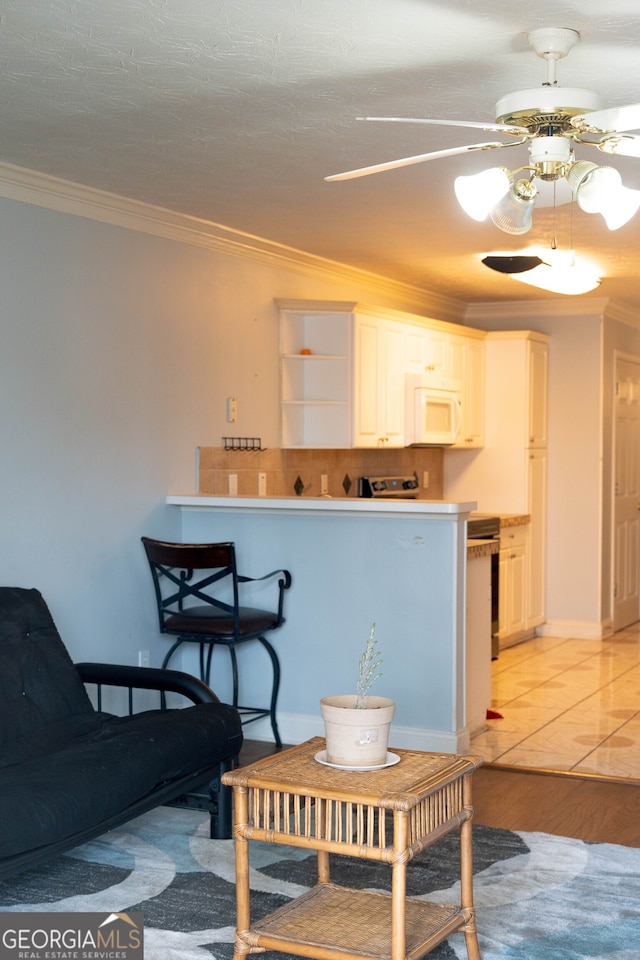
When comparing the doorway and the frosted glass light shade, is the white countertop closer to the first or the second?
the frosted glass light shade

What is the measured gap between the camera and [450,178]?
4309 millimetres

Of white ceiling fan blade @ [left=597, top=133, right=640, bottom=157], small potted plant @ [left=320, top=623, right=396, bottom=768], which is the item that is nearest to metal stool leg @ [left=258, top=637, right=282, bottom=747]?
small potted plant @ [left=320, top=623, right=396, bottom=768]

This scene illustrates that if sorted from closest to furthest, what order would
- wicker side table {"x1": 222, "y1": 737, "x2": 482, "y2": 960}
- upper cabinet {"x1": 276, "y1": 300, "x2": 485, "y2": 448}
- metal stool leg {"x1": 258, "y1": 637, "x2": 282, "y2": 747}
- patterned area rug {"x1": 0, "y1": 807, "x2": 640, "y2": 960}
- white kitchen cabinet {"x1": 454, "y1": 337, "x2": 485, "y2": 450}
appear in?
wicker side table {"x1": 222, "y1": 737, "x2": 482, "y2": 960} → patterned area rug {"x1": 0, "y1": 807, "x2": 640, "y2": 960} → metal stool leg {"x1": 258, "y1": 637, "x2": 282, "y2": 747} → upper cabinet {"x1": 276, "y1": 300, "x2": 485, "y2": 448} → white kitchen cabinet {"x1": 454, "y1": 337, "x2": 485, "y2": 450}

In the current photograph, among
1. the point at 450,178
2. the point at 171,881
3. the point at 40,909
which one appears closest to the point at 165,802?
the point at 171,881

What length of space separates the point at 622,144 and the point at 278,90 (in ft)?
3.70

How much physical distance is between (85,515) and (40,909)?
192 cm

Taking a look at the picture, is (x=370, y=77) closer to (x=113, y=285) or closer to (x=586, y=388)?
(x=113, y=285)

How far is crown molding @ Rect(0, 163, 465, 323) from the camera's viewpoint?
432 cm

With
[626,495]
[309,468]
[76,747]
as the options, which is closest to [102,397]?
[76,747]

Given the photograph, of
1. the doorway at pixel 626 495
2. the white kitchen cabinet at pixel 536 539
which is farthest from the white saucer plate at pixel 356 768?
the doorway at pixel 626 495

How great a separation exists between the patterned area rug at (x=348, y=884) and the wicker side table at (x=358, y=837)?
0.17m

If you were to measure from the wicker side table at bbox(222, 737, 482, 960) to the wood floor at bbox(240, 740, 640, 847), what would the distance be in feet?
→ 3.71

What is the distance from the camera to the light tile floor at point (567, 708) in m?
4.72

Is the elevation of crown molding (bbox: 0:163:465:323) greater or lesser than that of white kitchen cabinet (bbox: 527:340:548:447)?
greater
